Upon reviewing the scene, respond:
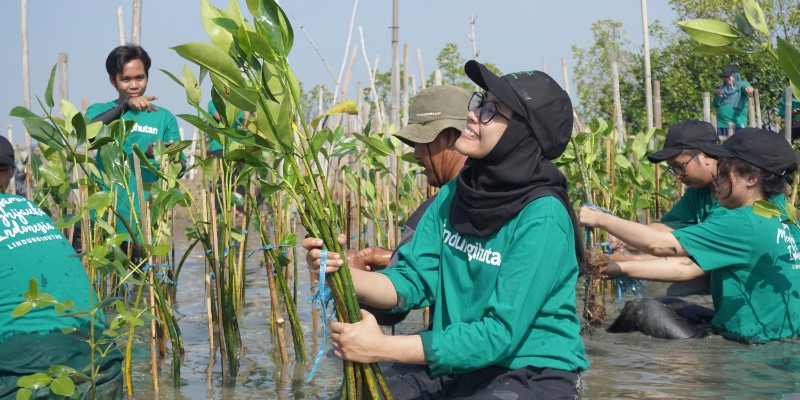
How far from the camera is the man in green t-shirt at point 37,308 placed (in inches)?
103

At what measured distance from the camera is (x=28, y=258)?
2.72 meters

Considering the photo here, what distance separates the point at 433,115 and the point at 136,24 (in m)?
3.57

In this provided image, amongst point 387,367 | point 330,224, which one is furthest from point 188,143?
point 330,224

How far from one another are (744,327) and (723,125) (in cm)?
783

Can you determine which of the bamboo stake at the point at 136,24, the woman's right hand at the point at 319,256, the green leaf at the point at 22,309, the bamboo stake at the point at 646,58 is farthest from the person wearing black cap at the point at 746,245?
the bamboo stake at the point at 646,58

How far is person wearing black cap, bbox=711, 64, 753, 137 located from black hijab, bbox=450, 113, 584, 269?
9.54m

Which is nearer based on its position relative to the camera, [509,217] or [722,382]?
[509,217]

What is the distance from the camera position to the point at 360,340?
2.13 meters

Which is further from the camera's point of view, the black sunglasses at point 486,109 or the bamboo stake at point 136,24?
the bamboo stake at point 136,24

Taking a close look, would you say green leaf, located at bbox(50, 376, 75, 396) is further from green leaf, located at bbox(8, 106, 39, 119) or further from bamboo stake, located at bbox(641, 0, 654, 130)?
bamboo stake, located at bbox(641, 0, 654, 130)

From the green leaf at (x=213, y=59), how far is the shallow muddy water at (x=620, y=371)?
189 cm

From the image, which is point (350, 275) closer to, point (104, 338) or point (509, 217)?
point (509, 217)

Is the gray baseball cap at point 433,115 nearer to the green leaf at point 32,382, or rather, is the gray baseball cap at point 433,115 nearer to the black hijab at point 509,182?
the black hijab at point 509,182

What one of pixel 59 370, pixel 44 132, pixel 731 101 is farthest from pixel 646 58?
pixel 59 370
